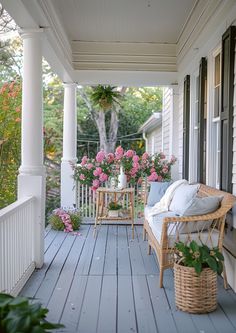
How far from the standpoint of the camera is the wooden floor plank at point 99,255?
4522mm

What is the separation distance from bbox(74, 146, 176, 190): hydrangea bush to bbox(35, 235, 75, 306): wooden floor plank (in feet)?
4.82

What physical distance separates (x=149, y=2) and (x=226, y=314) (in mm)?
3865

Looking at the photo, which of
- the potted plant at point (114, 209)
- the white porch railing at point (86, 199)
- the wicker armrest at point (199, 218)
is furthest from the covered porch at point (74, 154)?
the potted plant at point (114, 209)

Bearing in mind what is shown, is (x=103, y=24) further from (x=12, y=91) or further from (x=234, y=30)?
(x=234, y=30)

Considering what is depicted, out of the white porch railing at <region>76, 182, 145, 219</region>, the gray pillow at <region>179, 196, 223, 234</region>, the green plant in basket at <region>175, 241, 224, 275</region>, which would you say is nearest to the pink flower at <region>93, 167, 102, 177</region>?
the white porch railing at <region>76, 182, 145, 219</region>

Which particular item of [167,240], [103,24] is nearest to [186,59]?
[103,24]

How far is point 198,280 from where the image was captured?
3.29 meters

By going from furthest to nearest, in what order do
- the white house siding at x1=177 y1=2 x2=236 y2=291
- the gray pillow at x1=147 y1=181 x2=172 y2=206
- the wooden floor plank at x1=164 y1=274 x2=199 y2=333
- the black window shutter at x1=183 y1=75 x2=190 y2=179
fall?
the black window shutter at x1=183 y1=75 x2=190 y2=179, the gray pillow at x1=147 y1=181 x2=172 y2=206, the white house siding at x1=177 y1=2 x2=236 y2=291, the wooden floor plank at x1=164 y1=274 x2=199 y2=333

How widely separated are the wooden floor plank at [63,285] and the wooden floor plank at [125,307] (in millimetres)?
465

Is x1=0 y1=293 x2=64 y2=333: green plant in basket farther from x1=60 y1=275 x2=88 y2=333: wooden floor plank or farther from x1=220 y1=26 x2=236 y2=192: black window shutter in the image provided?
x1=220 y1=26 x2=236 y2=192: black window shutter

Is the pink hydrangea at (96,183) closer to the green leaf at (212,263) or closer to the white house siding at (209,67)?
the white house siding at (209,67)

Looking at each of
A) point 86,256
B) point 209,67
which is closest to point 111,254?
point 86,256

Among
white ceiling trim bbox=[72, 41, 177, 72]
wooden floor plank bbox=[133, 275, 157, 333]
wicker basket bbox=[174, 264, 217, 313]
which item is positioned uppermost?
white ceiling trim bbox=[72, 41, 177, 72]

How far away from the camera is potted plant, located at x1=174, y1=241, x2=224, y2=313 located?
328 cm
